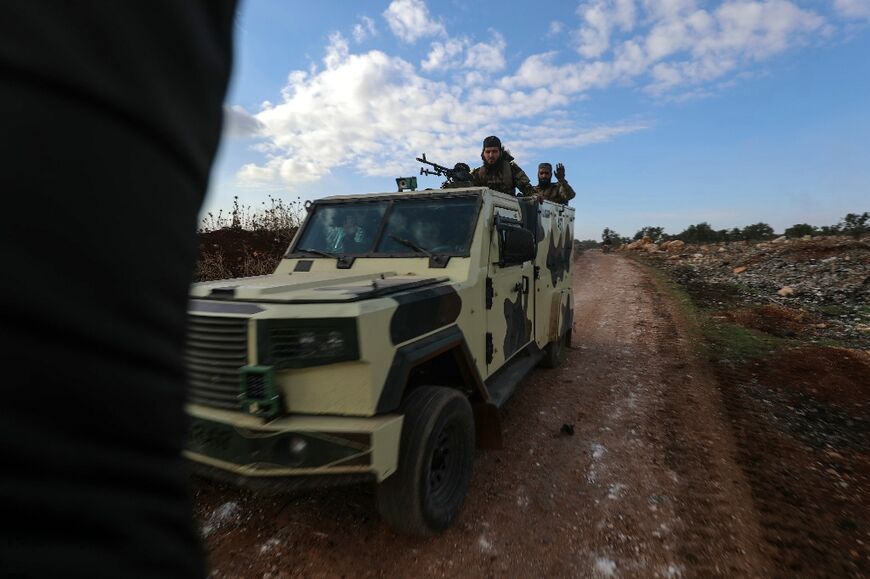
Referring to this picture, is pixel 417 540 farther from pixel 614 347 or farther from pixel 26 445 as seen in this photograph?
pixel 614 347

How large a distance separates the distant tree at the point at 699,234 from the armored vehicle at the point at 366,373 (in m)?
31.3

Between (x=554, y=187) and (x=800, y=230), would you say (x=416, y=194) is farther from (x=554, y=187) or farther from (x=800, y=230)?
(x=800, y=230)

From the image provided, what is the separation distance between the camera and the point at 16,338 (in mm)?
373

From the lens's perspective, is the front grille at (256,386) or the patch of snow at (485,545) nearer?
the front grille at (256,386)

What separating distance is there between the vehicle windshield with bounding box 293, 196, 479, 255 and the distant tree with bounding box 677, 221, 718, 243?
31.0 meters

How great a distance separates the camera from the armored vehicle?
2.31 m

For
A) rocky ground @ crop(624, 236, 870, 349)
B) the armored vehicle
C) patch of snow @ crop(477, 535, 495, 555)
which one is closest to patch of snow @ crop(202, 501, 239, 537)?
the armored vehicle

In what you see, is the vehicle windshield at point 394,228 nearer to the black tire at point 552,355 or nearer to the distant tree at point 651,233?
the black tire at point 552,355

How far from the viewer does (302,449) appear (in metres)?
2.31

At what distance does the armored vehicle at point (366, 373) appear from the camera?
90.8 inches

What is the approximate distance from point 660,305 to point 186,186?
1122cm

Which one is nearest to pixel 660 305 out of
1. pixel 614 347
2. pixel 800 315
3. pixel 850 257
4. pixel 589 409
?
pixel 800 315

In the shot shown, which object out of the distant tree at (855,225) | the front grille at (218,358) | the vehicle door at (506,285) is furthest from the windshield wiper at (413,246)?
the distant tree at (855,225)

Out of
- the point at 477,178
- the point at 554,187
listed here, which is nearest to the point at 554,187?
the point at 554,187
